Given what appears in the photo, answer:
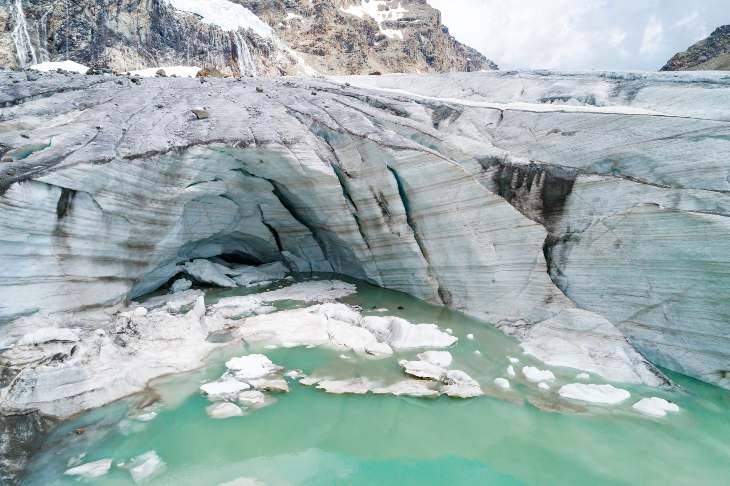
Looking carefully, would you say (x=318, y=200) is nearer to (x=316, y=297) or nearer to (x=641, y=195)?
(x=316, y=297)

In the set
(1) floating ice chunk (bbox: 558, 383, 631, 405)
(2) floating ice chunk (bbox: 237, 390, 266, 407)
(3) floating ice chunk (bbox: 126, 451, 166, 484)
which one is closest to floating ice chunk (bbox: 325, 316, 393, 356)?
(2) floating ice chunk (bbox: 237, 390, 266, 407)

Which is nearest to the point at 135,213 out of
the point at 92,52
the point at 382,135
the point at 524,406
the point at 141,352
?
the point at 141,352

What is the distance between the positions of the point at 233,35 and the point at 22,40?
1676cm

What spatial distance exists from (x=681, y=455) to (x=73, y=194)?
10898 millimetres

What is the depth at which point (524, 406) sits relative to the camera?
677cm

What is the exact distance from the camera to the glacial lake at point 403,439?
526 centimetres

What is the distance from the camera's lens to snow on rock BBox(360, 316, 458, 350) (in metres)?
8.63

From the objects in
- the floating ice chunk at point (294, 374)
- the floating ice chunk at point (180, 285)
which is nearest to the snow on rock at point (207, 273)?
the floating ice chunk at point (180, 285)

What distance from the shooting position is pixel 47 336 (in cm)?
746

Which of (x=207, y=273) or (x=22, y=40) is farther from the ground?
(x=22, y=40)

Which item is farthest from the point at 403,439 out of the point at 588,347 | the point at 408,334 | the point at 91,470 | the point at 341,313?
the point at 588,347

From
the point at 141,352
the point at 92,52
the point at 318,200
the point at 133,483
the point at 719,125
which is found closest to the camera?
the point at 133,483

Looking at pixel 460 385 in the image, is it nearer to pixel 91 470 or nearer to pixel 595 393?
pixel 595 393

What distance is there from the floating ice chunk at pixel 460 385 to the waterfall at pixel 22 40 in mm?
36951
